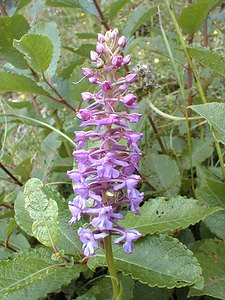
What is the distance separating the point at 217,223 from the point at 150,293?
226mm

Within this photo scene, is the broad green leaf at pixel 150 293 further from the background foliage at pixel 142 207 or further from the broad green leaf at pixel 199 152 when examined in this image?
the broad green leaf at pixel 199 152

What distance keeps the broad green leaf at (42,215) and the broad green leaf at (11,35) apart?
76 centimetres

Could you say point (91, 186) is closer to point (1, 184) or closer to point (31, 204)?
point (31, 204)

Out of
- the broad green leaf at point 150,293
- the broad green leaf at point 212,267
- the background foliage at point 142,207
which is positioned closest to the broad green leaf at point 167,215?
the background foliage at point 142,207

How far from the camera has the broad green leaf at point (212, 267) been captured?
1032mm

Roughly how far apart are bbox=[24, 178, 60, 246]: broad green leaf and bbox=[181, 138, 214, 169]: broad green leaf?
739mm

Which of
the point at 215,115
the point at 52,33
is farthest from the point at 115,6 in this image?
the point at 215,115

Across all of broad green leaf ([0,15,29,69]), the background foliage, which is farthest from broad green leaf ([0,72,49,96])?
broad green leaf ([0,15,29,69])

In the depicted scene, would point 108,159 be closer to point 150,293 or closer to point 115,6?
point 150,293

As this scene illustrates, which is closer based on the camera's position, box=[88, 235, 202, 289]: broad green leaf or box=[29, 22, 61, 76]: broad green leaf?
box=[88, 235, 202, 289]: broad green leaf

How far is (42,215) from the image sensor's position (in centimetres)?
98

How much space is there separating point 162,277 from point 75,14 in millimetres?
4105

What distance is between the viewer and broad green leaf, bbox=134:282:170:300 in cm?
122

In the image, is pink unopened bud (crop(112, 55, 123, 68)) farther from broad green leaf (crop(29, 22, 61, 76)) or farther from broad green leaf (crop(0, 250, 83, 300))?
broad green leaf (crop(29, 22, 61, 76))
